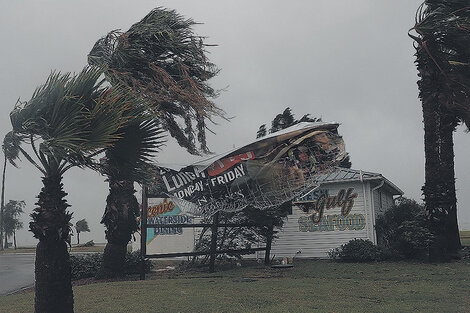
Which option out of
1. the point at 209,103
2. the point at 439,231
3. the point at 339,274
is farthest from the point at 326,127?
the point at 439,231

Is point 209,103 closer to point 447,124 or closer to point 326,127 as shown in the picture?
point 326,127

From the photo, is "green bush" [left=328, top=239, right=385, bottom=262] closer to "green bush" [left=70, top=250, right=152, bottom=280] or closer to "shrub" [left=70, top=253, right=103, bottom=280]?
"green bush" [left=70, top=250, right=152, bottom=280]

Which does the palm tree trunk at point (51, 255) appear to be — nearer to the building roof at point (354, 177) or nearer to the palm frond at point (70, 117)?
the palm frond at point (70, 117)

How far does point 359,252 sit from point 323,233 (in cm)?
288

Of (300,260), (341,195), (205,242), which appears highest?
(341,195)

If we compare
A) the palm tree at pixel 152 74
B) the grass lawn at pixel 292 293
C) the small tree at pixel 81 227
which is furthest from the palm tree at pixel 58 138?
the small tree at pixel 81 227

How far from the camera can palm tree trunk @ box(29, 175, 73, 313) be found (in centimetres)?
741

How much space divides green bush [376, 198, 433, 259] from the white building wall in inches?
34.4

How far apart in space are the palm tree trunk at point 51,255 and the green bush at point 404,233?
14667 millimetres

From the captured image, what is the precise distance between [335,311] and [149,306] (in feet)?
12.6

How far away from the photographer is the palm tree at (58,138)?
7.36 meters

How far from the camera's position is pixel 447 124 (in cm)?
1798

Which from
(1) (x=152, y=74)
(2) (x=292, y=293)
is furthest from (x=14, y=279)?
(2) (x=292, y=293)

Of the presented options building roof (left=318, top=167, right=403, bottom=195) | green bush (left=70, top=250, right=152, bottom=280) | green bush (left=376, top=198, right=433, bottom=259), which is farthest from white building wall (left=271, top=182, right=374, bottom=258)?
green bush (left=70, top=250, right=152, bottom=280)
